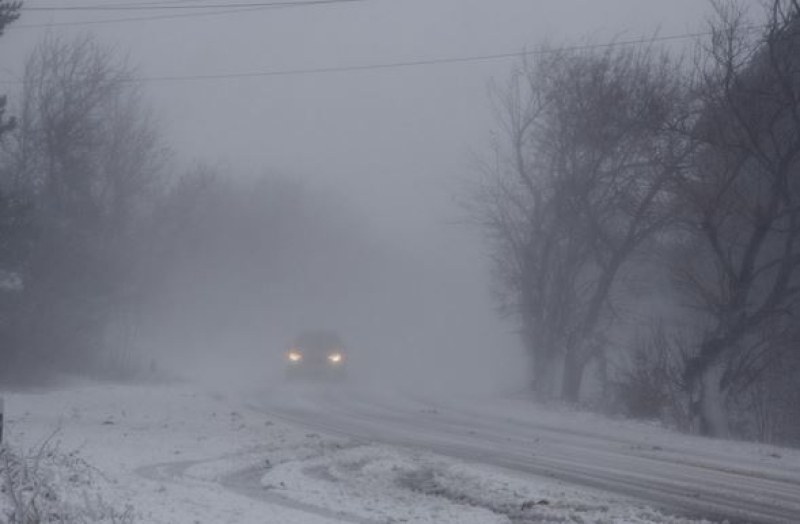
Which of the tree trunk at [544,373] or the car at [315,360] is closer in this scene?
the tree trunk at [544,373]

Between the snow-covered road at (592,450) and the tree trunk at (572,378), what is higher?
the tree trunk at (572,378)

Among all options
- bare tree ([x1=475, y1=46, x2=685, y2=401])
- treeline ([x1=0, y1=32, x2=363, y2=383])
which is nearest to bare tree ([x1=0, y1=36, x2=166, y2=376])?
treeline ([x1=0, y1=32, x2=363, y2=383])

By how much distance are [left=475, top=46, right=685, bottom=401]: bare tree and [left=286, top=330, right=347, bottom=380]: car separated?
6.67m

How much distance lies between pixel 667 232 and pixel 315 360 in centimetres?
1468

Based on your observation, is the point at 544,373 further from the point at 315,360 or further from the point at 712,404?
the point at 712,404

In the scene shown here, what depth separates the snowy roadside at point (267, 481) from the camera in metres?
10.6

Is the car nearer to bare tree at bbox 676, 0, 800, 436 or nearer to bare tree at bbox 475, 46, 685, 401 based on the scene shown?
bare tree at bbox 475, 46, 685, 401

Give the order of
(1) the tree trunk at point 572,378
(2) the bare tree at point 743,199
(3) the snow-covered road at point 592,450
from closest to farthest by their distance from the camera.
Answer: (3) the snow-covered road at point 592,450 < (2) the bare tree at point 743,199 < (1) the tree trunk at point 572,378

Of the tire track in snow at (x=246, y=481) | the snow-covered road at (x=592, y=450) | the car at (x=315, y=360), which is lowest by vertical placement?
the tire track in snow at (x=246, y=481)

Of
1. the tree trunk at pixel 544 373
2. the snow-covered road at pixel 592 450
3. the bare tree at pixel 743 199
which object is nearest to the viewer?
the snow-covered road at pixel 592 450

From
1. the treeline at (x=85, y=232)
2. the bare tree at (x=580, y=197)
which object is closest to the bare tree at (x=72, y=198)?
the treeline at (x=85, y=232)

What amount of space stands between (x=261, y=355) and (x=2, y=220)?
39131 millimetres

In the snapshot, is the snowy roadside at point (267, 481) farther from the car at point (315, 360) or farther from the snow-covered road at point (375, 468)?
the car at point (315, 360)

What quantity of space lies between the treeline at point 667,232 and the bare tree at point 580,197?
0.17 ft
